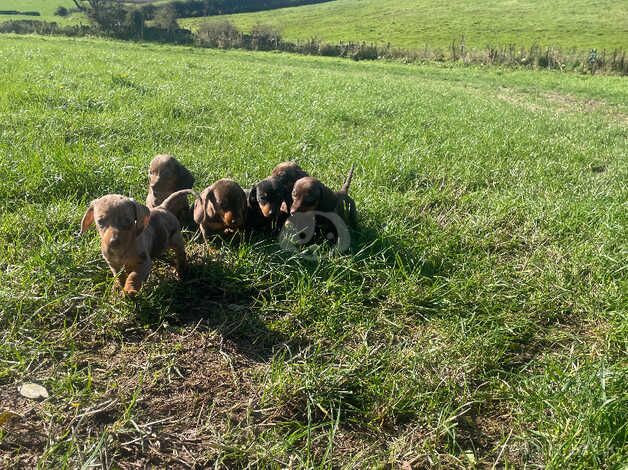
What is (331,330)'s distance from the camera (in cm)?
303

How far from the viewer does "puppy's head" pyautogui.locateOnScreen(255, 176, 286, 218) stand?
405 centimetres

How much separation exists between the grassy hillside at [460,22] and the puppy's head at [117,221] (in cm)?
5022

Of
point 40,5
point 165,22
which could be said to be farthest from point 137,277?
point 40,5

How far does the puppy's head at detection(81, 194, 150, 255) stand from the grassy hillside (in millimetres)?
50224

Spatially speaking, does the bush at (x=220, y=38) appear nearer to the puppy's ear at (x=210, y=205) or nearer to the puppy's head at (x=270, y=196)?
the puppy's head at (x=270, y=196)

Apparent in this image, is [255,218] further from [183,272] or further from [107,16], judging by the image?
[107,16]

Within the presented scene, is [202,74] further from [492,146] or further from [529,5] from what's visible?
[529,5]

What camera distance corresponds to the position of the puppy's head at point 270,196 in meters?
4.05

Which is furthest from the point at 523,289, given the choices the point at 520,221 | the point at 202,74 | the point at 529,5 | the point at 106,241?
the point at 529,5

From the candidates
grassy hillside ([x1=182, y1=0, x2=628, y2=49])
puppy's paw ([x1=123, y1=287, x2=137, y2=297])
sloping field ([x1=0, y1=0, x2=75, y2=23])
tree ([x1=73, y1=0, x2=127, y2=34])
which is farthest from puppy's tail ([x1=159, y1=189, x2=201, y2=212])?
sloping field ([x1=0, y1=0, x2=75, y2=23])

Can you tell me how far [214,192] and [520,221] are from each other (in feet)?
9.88

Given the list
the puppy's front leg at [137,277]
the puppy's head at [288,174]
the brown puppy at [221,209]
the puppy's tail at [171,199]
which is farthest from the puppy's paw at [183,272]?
the puppy's head at [288,174]

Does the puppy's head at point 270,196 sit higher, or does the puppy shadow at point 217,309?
the puppy's head at point 270,196

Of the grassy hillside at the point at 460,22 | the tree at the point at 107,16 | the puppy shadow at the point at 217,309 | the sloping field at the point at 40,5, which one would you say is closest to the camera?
the puppy shadow at the point at 217,309
